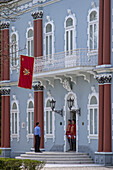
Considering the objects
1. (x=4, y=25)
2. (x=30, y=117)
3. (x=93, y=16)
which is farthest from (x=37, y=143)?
(x=4, y=25)

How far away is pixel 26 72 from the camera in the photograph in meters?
31.3

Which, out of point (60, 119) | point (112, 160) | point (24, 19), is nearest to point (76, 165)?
point (112, 160)

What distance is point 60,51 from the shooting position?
31.6 meters

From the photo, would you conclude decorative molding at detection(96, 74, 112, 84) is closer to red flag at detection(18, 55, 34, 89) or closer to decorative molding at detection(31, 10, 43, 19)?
red flag at detection(18, 55, 34, 89)

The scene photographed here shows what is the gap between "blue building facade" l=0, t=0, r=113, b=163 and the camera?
2897cm

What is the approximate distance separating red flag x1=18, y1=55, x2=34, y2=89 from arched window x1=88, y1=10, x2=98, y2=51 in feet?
12.5

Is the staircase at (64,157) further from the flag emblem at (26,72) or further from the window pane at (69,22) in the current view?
the window pane at (69,22)

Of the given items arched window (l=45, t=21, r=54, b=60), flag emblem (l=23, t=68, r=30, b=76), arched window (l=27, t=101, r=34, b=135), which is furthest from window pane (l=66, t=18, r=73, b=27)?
arched window (l=27, t=101, r=34, b=135)

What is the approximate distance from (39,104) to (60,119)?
1867 mm

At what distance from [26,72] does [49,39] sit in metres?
2.61

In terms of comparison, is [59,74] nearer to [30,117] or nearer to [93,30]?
[93,30]

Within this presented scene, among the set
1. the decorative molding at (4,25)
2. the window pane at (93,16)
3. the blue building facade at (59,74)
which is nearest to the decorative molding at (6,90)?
the blue building facade at (59,74)

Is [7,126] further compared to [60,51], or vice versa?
[7,126]

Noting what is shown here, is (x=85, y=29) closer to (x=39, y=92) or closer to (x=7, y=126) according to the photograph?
(x=39, y=92)
